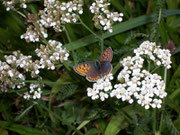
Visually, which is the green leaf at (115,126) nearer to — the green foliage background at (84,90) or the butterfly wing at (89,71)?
the green foliage background at (84,90)

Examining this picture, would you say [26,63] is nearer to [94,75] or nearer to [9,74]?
[9,74]

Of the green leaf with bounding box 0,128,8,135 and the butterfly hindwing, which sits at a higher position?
the butterfly hindwing

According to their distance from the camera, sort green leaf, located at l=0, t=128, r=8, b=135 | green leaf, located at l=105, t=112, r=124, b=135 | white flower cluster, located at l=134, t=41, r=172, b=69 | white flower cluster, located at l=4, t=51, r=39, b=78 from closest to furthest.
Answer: white flower cluster, located at l=134, t=41, r=172, b=69 → white flower cluster, located at l=4, t=51, r=39, b=78 → green leaf, located at l=105, t=112, r=124, b=135 → green leaf, located at l=0, t=128, r=8, b=135

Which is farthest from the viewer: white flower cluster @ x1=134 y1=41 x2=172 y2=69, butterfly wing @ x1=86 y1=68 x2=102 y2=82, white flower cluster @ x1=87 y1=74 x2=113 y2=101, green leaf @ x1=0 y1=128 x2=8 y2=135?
green leaf @ x1=0 y1=128 x2=8 y2=135

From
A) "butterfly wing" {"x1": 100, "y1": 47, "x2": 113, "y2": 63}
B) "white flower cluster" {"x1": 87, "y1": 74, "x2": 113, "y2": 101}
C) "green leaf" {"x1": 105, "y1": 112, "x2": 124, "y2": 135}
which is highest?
"butterfly wing" {"x1": 100, "y1": 47, "x2": 113, "y2": 63}

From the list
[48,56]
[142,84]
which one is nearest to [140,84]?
[142,84]

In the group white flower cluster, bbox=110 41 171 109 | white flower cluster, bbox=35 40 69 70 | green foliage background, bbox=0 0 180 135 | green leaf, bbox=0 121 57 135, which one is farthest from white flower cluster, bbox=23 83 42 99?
white flower cluster, bbox=110 41 171 109

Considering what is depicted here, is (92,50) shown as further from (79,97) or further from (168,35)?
(168,35)

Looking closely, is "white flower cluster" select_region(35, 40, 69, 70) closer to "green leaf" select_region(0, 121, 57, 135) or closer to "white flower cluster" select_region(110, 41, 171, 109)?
"white flower cluster" select_region(110, 41, 171, 109)
